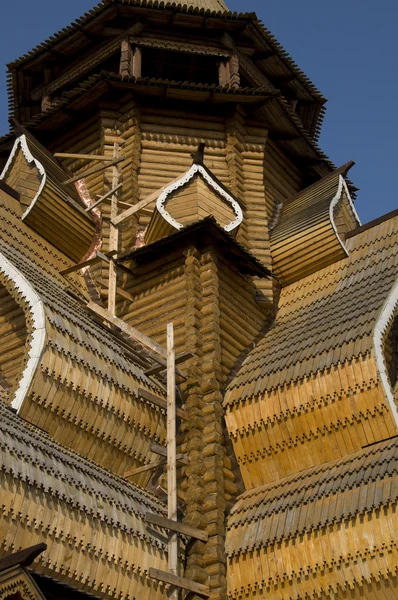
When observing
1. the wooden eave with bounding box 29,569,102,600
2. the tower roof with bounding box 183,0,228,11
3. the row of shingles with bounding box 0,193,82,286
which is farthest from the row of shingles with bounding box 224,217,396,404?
the tower roof with bounding box 183,0,228,11

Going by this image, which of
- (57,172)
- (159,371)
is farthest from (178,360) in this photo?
(57,172)

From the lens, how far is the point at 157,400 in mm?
11875

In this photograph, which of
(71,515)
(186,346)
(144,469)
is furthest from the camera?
(186,346)

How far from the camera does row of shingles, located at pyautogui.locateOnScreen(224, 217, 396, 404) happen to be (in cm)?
1273

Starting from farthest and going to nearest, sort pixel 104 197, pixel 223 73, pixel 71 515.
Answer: pixel 223 73, pixel 104 197, pixel 71 515

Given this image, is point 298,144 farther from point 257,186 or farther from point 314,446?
point 314,446

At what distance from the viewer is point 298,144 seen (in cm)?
1844

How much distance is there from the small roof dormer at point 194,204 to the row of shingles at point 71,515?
16.1 feet

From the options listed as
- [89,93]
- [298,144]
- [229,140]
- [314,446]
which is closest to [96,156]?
[89,93]

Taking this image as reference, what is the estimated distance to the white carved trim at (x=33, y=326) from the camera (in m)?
10.7

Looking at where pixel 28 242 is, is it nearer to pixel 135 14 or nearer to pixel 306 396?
pixel 306 396

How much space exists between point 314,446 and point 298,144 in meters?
8.55

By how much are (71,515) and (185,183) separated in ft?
22.2

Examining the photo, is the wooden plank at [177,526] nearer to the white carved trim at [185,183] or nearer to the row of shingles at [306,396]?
the row of shingles at [306,396]
